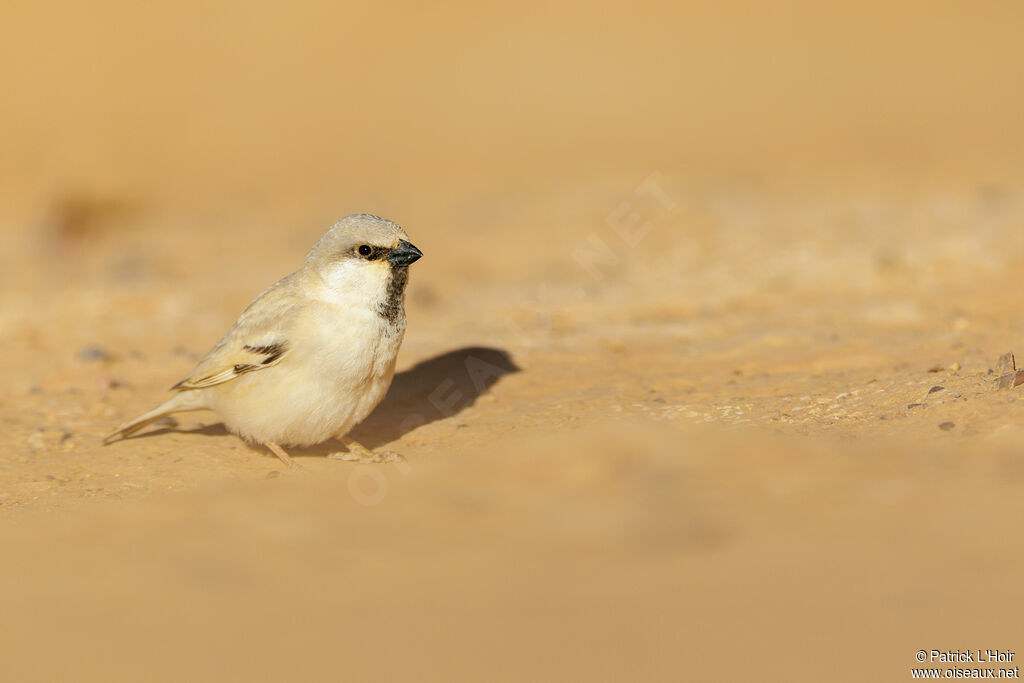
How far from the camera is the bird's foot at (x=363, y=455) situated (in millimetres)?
6119

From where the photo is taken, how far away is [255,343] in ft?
20.4

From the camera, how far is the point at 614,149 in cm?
1689

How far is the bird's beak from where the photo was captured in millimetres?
5934

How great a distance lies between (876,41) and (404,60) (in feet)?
34.0

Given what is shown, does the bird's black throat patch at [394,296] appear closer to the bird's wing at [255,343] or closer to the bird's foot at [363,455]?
the bird's wing at [255,343]

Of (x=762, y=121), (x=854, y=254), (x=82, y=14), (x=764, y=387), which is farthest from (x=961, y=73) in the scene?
(x=82, y=14)

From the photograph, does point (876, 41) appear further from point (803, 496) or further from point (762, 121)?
point (803, 496)

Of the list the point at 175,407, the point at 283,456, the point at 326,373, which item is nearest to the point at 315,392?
the point at 326,373

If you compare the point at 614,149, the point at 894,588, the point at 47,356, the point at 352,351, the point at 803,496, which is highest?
the point at 614,149

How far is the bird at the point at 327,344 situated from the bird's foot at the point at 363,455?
0.08 ft

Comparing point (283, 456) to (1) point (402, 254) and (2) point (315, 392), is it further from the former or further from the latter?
(1) point (402, 254)

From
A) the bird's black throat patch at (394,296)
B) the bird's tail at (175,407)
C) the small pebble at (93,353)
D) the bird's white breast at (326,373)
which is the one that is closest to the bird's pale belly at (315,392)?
the bird's white breast at (326,373)

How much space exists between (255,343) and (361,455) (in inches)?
39.1

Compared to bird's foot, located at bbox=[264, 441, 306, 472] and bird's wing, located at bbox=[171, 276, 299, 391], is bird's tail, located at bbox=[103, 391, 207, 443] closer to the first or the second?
bird's wing, located at bbox=[171, 276, 299, 391]
